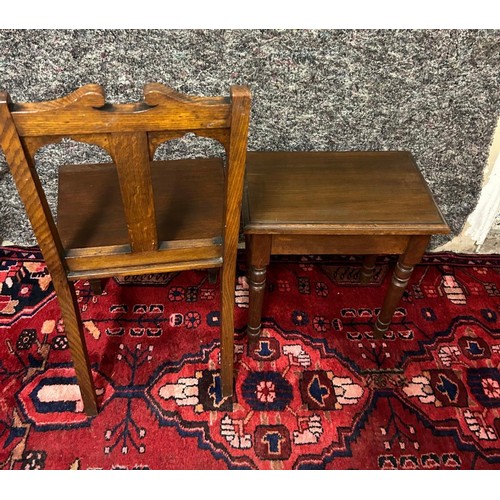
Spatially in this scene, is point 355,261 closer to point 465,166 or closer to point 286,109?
point 465,166

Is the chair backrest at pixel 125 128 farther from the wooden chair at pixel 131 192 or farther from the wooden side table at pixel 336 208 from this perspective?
the wooden side table at pixel 336 208

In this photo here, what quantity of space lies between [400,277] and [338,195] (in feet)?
0.94

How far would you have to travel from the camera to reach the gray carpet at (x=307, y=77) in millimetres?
1326

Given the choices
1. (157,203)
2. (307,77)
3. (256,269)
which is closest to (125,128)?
(157,203)

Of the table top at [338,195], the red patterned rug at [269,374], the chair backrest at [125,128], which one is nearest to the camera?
the chair backrest at [125,128]

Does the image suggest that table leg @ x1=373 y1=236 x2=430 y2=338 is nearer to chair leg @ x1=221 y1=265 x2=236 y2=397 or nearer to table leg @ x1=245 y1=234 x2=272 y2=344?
table leg @ x1=245 y1=234 x2=272 y2=344

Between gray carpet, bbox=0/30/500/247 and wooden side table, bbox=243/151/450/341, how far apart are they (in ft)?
0.53

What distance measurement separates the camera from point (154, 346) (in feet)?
5.01

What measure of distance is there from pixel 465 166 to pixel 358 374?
0.74 metres

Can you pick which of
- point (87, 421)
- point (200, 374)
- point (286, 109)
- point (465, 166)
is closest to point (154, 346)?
point (200, 374)

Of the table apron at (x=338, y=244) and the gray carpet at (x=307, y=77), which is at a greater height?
the gray carpet at (x=307, y=77)

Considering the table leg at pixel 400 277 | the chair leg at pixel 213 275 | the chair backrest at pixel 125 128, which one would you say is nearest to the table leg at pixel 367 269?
the table leg at pixel 400 277

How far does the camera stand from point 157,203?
48.1 inches

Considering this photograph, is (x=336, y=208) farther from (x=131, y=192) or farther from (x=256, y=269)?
(x=131, y=192)
